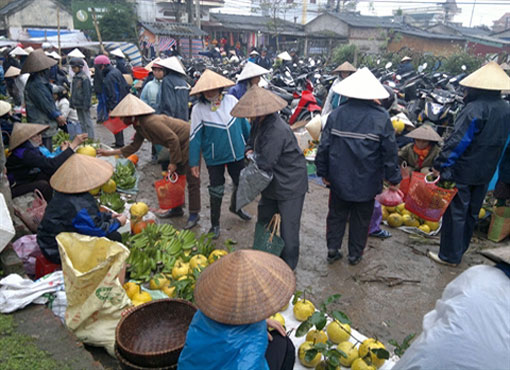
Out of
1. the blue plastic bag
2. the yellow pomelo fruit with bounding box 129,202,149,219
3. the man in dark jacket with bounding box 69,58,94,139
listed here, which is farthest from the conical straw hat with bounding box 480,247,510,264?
the man in dark jacket with bounding box 69,58,94,139

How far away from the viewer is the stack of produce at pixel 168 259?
3.42m

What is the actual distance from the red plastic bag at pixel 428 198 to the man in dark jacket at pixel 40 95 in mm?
5491

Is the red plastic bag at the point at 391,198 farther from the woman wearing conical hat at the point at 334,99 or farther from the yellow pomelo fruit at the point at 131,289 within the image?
the yellow pomelo fruit at the point at 131,289

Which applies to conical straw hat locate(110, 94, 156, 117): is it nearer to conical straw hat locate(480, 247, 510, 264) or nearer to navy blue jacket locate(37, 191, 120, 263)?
navy blue jacket locate(37, 191, 120, 263)

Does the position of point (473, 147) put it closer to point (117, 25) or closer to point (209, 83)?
point (209, 83)

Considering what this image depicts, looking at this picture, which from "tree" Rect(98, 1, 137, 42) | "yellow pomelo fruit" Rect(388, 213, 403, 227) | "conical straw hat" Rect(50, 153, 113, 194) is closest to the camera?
"conical straw hat" Rect(50, 153, 113, 194)

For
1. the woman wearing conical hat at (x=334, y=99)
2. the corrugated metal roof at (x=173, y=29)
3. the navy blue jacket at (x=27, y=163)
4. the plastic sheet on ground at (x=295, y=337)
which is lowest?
the plastic sheet on ground at (x=295, y=337)

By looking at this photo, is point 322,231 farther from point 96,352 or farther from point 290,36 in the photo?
point 290,36

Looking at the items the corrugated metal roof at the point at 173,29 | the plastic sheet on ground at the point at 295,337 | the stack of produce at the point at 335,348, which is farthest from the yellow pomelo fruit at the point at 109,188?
the corrugated metal roof at the point at 173,29

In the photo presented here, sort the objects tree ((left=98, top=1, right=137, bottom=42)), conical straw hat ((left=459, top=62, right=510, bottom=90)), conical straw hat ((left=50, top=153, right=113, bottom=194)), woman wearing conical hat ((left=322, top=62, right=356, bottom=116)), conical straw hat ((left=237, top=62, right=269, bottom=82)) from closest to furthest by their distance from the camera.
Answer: conical straw hat ((left=50, top=153, right=113, bottom=194)), conical straw hat ((left=459, top=62, right=510, bottom=90)), conical straw hat ((left=237, top=62, right=269, bottom=82)), woman wearing conical hat ((left=322, top=62, right=356, bottom=116)), tree ((left=98, top=1, right=137, bottom=42))

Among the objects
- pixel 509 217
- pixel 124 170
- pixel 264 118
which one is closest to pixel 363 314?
pixel 264 118

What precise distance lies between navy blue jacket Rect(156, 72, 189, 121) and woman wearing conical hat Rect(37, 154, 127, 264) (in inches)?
136

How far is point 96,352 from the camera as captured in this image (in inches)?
111

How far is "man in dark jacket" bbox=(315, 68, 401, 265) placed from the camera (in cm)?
366
